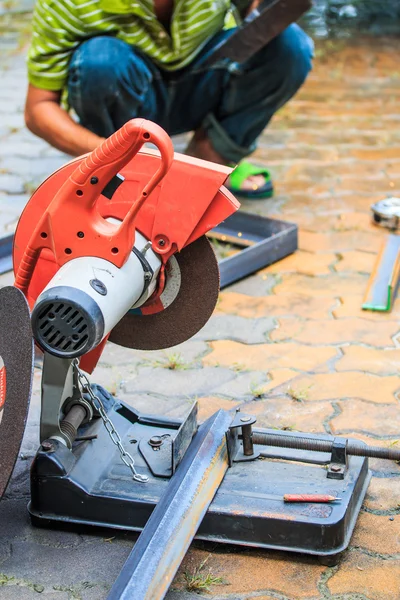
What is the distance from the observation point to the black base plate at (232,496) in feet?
6.70

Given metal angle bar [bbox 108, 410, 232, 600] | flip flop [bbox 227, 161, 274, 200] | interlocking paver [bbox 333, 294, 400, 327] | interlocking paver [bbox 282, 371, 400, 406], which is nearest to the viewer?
metal angle bar [bbox 108, 410, 232, 600]

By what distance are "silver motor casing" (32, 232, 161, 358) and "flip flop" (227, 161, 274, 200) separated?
2.45m

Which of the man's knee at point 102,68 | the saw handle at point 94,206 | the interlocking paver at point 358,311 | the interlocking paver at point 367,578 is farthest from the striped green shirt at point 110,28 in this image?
the interlocking paver at point 367,578

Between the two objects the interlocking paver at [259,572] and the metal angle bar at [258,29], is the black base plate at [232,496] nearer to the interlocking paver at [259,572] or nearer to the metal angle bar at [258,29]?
the interlocking paver at [259,572]

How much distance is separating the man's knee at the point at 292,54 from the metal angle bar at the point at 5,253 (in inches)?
57.4

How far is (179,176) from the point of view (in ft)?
6.76

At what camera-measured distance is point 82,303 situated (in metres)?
1.89

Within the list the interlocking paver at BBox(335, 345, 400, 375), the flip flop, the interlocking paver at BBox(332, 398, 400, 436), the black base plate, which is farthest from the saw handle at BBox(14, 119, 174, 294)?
the flip flop

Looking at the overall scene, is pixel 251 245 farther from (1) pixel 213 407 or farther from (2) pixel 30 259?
(2) pixel 30 259

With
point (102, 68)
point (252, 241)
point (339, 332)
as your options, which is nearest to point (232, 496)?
point (339, 332)

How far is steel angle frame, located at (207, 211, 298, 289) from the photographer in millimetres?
3570

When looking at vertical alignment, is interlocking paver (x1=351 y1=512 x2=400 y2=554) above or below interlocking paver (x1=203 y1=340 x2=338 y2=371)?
above

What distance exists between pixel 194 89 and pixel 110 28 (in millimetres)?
566

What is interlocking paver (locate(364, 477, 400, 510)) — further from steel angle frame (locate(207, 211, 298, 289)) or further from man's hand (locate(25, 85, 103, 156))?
man's hand (locate(25, 85, 103, 156))
